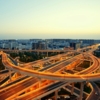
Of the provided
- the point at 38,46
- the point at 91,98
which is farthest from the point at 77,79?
the point at 38,46

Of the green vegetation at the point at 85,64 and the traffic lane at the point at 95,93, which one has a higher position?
the green vegetation at the point at 85,64

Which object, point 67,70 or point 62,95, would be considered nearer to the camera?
point 62,95

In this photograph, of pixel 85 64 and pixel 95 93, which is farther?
pixel 85 64

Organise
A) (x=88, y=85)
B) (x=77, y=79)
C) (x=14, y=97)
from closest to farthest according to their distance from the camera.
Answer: (x=14, y=97) → (x=77, y=79) → (x=88, y=85)

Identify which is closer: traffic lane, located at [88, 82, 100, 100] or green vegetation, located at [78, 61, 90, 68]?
traffic lane, located at [88, 82, 100, 100]

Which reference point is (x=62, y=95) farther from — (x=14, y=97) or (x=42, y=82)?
(x=14, y=97)

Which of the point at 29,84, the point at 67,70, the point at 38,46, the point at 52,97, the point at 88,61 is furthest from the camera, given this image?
the point at 38,46

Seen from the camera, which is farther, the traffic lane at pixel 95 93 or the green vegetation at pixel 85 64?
the green vegetation at pixel 85 64

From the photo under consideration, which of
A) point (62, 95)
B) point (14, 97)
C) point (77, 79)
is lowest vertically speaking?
point (62, 95)

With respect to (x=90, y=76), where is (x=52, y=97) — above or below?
below

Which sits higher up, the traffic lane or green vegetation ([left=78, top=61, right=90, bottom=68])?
green vegetation ([left=78, top=61, right=90, bottom=68])

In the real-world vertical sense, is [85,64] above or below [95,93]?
above
